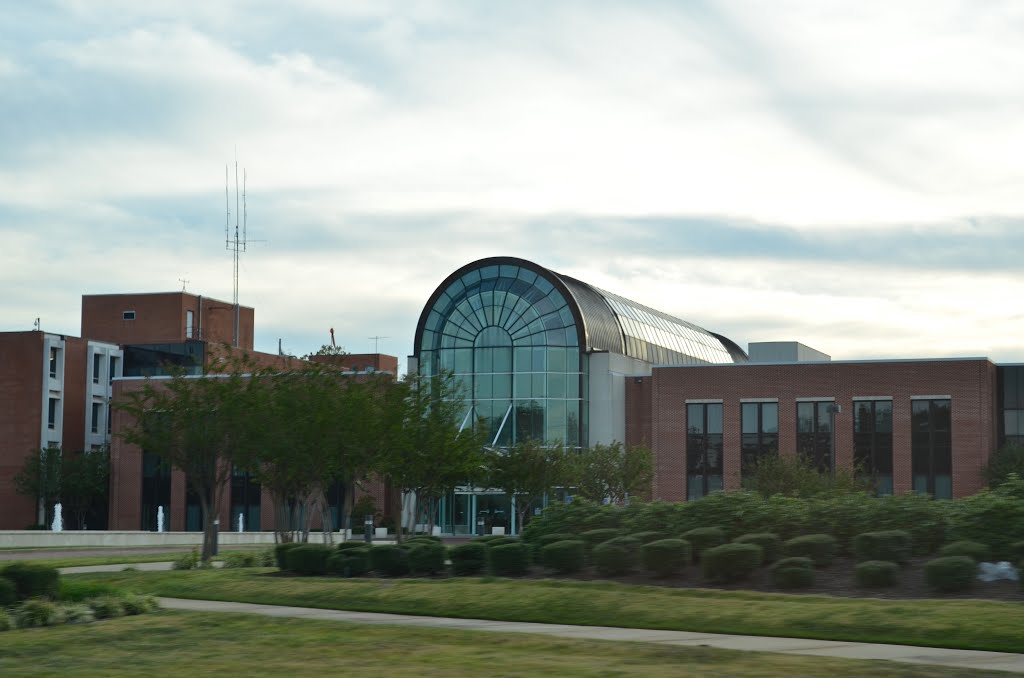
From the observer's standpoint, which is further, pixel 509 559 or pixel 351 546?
pixel 351 546

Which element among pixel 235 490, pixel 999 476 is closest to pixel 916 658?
pixel 999 476

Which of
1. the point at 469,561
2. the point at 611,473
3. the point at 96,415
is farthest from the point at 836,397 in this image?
the point at 96,415

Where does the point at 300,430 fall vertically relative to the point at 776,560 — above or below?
above

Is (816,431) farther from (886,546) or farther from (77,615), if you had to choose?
(77,615)

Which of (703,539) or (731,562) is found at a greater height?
(703,539)

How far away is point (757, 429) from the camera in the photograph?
71.7m

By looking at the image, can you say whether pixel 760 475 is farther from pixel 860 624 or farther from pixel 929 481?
pixel 860 624

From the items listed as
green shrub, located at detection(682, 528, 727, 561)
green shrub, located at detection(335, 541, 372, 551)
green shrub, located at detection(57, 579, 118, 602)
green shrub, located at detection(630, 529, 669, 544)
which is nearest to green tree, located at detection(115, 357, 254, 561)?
green shrub, located at detection(335, 541, 372, 551)

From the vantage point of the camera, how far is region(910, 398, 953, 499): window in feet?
224

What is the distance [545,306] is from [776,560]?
5213 centimetres

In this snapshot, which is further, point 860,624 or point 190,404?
point 190,404

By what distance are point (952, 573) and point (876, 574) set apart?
4.07 feet

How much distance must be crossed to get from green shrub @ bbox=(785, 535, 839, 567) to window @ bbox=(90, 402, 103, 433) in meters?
79.3

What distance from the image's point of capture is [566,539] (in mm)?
25797
